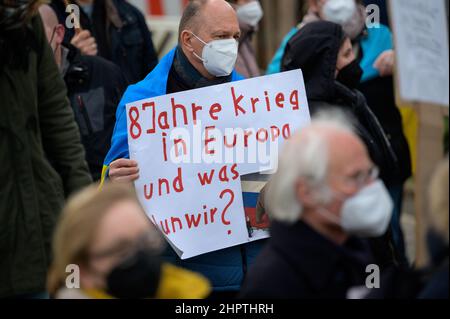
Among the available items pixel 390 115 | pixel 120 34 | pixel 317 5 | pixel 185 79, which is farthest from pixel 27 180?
pixel 317 5

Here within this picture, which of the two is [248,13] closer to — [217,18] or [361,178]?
[217,18]

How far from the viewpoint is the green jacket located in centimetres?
424

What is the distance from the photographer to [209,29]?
5160 millimetres

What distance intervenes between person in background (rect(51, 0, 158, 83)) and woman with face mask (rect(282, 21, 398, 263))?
55.1 inches

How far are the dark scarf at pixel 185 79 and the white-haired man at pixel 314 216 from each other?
1536 millimetres

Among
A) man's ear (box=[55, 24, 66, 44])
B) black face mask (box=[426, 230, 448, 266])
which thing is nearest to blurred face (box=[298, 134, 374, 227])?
black face mask (box=[426, 230, 448, 266])

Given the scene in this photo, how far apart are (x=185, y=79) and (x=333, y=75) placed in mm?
980

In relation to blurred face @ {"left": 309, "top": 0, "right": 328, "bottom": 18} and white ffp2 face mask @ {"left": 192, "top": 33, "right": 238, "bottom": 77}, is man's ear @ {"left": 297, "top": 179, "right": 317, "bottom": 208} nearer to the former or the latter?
white ffp2 face mask @ {"left": 192, "top": 33, "right": 238, "bottom": 77}

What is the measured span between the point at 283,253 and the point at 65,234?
680mm

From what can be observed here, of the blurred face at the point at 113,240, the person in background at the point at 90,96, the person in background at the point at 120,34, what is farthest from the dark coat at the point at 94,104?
the blurred face at the point at 113,240

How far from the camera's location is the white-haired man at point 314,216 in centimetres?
352

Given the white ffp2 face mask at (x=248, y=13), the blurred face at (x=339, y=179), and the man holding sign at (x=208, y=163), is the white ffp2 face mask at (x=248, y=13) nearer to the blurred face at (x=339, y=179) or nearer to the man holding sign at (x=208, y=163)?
the man holding sign at (x=208, y=163)

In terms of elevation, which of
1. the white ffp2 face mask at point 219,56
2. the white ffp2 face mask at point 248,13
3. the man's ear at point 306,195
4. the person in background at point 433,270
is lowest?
the person in background at point 433,270

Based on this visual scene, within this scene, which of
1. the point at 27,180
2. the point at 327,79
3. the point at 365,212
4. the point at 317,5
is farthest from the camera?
the point at 317,5
